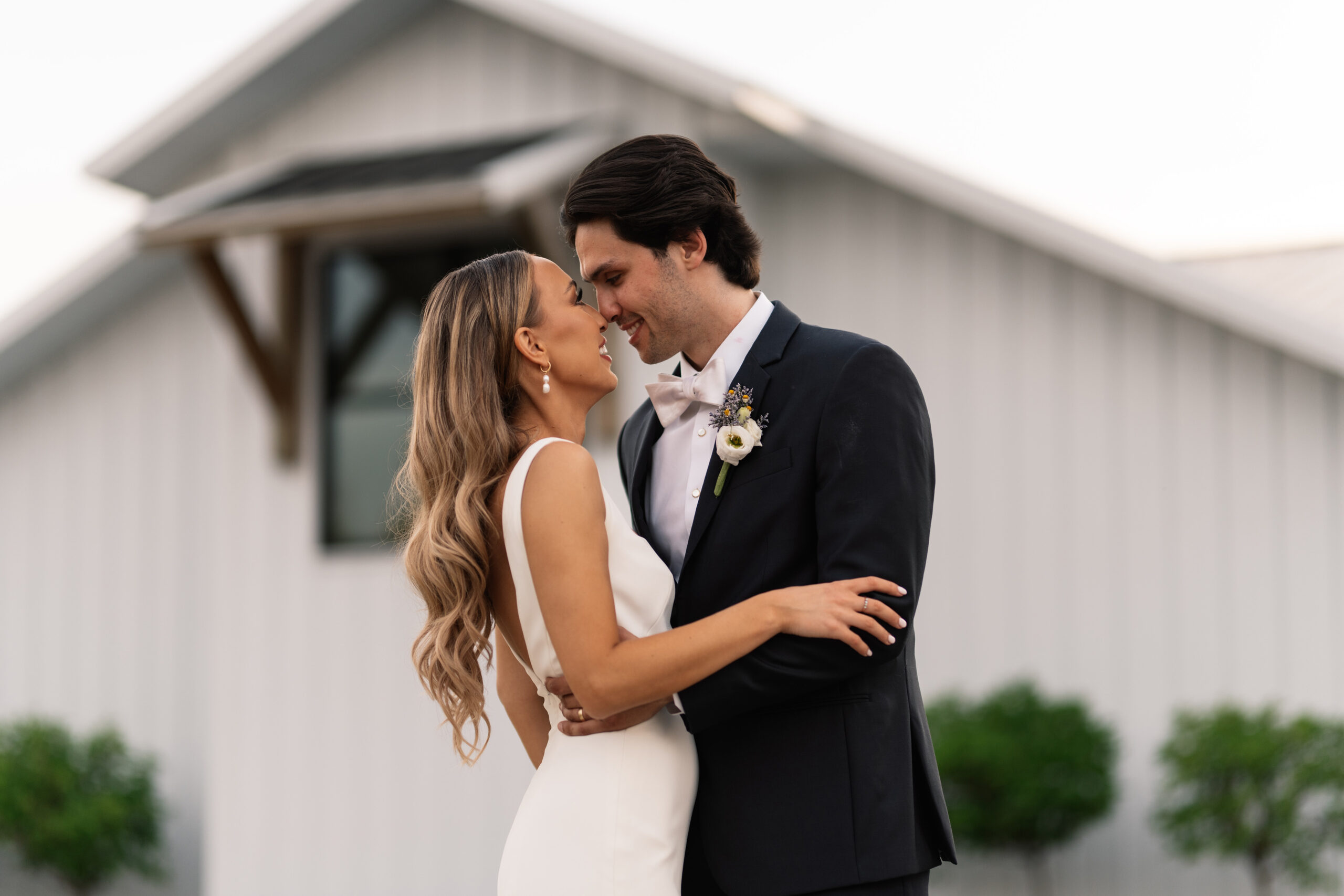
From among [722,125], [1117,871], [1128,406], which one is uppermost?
[722,125]

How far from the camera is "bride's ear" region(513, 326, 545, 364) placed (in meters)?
2.73

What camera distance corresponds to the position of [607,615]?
254 centimetres

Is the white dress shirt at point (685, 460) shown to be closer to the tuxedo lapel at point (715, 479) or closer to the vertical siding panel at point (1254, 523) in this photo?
the tuxedo lapel at point (715, 479)

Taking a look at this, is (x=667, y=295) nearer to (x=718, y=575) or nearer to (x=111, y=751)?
(x=718, y=575)

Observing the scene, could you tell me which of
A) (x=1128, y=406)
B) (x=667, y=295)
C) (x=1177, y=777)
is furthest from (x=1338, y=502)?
(x=667, y=295)

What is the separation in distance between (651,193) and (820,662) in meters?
0.99

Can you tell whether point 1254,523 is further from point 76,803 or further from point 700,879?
point 76,803

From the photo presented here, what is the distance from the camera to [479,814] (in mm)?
8148

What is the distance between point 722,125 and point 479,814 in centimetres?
418

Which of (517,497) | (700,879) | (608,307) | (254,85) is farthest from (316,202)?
(700,879)

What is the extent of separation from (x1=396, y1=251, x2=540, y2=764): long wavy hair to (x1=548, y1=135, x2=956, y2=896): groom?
215mm

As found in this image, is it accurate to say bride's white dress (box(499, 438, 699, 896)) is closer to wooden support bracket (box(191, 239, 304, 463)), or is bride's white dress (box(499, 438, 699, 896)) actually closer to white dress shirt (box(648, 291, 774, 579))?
white dress shirt (box(648, 291, 774, 579))

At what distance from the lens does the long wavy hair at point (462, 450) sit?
2660 mm

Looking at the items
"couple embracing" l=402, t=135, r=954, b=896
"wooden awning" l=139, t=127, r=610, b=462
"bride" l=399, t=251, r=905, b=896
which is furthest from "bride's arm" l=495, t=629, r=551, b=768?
"wooden awning" l=139, t=127, r=610, b=462
